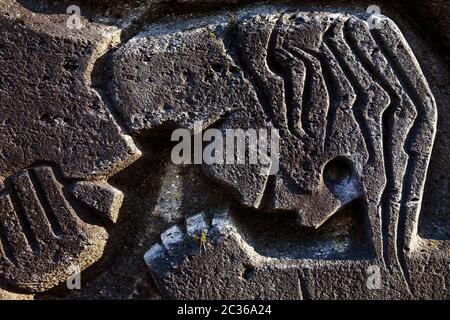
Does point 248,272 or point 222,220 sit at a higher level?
point 222,220

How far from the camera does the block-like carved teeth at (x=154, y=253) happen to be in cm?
265

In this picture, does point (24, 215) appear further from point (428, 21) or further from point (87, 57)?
point (428, 21)

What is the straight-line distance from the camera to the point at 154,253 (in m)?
2.67

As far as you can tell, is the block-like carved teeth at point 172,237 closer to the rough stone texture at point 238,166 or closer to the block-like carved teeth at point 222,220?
the rough stone texture at point 238,166

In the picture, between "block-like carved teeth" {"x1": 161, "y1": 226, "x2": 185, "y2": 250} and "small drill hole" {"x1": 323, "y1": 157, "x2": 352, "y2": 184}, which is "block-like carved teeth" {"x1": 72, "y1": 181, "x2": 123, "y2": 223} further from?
"small drill hole" {"x1": 323, "y1": 157, "x2": 352, "y2": 184}

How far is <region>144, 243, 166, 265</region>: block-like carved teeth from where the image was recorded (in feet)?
8.71

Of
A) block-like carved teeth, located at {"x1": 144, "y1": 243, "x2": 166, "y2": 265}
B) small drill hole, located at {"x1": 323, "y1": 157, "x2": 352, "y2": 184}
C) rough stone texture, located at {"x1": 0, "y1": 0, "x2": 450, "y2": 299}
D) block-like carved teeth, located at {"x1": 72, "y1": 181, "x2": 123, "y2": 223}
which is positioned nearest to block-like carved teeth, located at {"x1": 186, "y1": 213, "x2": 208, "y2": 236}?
rough stone texture, located at {"x1": 0, "y1": 0, "x2": 450, "y2": 299}

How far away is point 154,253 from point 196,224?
0.63 ft

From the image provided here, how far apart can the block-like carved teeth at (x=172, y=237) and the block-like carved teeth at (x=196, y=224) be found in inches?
1.6

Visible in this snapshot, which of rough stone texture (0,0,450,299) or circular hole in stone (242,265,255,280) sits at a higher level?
rough stone texture (0,0,450,299)

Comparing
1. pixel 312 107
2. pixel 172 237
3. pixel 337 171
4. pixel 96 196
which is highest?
pixel 312 107

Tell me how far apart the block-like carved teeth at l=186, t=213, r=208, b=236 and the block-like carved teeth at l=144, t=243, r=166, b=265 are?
124 millimetres

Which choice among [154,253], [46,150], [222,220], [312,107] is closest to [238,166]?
[222,220]

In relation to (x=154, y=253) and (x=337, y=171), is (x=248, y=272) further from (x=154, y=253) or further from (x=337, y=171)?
(x=337, y=171)
